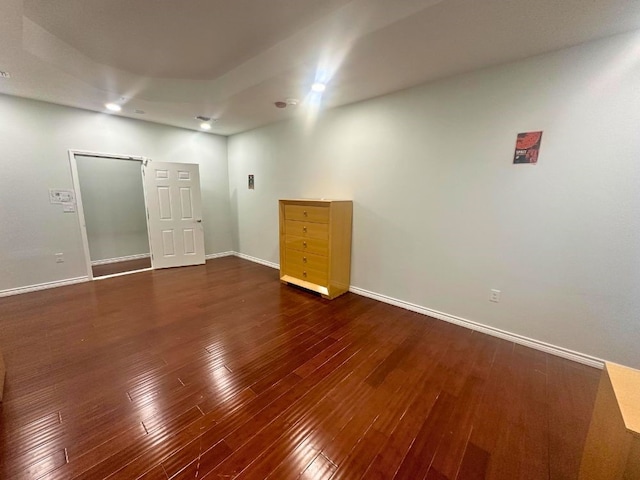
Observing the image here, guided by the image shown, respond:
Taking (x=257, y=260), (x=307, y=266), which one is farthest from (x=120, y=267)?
(x=307, y=266)

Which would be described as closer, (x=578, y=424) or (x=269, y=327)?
(x=578, y=424)

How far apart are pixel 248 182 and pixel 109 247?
10.4 feet

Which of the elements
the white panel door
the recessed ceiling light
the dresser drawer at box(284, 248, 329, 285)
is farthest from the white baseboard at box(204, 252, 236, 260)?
the recessed ceiling light

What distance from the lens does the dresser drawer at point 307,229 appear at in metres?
3.44

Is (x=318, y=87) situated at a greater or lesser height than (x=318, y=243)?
greater

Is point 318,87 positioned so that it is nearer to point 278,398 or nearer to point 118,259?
point 278,398

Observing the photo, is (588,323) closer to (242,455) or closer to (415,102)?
(415,102)

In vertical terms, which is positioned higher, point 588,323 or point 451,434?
point 588,323

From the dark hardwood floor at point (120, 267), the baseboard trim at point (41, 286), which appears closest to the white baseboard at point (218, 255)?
the dark hardwood floor at point (120, 267)

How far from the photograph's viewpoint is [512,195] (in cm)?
245

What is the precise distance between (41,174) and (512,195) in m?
5.98

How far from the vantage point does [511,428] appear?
5.25 feet

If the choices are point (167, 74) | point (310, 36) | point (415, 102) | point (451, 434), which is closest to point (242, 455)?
point (451, 434)

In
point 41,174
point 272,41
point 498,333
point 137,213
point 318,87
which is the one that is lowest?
point 498,333
